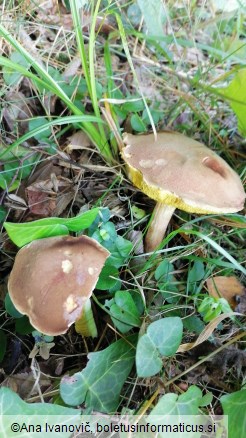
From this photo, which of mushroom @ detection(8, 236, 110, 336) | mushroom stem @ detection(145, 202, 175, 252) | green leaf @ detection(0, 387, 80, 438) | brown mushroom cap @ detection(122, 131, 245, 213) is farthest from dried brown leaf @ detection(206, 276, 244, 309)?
green leaf @ detection(0, 387, 80, 438)

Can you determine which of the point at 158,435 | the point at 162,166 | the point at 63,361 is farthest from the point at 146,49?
the point at 158,435

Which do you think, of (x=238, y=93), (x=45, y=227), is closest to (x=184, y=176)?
(x=45, y=227)

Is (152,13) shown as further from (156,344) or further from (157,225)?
(156,344)

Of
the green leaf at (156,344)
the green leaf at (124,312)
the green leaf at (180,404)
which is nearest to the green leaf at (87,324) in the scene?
the green leaf at (124,312)

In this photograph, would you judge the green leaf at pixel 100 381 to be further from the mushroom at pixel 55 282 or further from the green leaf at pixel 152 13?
the green leaf at pixel 152 13

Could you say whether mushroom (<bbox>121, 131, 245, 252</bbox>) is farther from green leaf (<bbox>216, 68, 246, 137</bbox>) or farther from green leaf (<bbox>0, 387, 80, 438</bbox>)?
green leaf (<bbox>0, 387, 80, 438</bbox>)

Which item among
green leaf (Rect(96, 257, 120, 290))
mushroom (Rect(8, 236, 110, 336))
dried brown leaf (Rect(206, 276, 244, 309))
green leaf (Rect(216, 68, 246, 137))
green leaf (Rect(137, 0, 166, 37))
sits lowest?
dried brown leaf (Rect(206, 276, 244, 309))

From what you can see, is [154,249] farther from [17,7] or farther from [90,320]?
[17,7]
